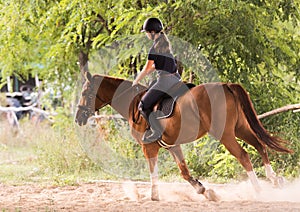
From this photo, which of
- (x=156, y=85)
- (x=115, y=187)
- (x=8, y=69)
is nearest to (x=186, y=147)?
(x=115, y=187)

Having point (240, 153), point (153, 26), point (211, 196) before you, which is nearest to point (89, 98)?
point (153, 26)

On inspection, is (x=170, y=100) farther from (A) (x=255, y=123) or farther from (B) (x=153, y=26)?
(A) (x=255, y=123)

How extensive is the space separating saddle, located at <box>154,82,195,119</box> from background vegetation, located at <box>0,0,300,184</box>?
2.60m

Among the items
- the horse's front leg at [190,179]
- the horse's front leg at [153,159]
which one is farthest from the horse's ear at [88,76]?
the horse's front leg at [190,179]

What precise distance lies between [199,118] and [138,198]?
162 cm

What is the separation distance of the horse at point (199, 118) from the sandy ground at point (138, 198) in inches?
16.0

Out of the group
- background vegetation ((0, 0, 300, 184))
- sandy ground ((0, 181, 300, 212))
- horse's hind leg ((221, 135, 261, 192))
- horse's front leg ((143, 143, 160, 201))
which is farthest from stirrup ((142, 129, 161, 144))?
background vegetation ((0, 0, 300, 184))

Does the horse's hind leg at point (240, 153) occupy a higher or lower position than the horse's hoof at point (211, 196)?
higher

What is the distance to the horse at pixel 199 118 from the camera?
7.50 m

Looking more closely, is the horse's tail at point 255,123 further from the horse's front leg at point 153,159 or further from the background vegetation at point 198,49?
the background vegetation at point 198,49

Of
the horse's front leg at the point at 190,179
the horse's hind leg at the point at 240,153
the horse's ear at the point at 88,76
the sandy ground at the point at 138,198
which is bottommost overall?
the sandy ground at the point at 138,198

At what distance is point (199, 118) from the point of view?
767 centimetres

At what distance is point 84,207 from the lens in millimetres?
A: 7605

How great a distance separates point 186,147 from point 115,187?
208 cm
